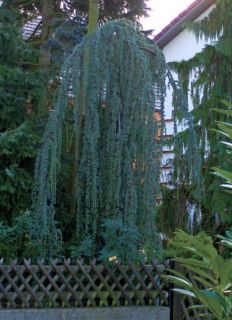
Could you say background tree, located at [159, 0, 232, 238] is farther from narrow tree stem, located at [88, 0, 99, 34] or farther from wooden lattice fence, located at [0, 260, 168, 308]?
wooden lattice fence, located at [0, 260, 168, 308]

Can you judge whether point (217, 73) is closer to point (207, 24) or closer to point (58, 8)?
point (207, 24)

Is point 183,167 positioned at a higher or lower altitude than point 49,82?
lower

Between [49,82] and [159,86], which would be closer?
[159,86]

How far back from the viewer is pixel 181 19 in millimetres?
13703

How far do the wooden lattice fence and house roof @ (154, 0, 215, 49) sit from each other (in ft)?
26.4

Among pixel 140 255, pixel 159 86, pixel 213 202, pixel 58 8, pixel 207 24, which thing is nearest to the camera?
pixel 140 255

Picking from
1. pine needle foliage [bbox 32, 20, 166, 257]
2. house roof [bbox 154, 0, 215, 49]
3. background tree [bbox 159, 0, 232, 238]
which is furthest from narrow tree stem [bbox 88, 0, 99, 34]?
house roof [bbox 154, 0, 215, 49]

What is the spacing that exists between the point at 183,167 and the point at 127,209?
7.29 feet

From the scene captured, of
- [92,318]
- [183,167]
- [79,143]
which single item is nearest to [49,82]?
[79,143]

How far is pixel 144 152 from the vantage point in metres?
6.79

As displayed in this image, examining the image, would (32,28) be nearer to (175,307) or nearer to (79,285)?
(79,285)

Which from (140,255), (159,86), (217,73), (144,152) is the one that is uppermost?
(217,73)

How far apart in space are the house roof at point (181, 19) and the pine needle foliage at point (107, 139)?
641 centimetres

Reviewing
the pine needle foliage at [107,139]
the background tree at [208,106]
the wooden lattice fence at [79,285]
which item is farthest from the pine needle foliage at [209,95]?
the wooden lattice fence at [79,285]
